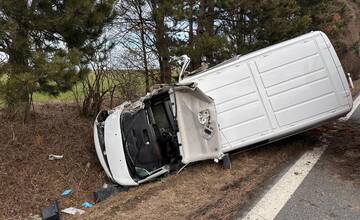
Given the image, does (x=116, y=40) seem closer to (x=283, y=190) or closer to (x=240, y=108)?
(x=240, y=108)

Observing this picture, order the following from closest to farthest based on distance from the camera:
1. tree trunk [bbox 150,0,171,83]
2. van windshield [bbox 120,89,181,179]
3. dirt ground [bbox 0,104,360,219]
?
dirt ground [bbox 0,104,360,219], van windshield [bbox 120,89,181,179], tree trunk [bbox 150,0,171,83]

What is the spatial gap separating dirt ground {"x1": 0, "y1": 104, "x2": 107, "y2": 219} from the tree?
160cm

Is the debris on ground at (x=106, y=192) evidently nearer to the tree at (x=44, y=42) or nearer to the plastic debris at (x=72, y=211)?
the plastic debris at (x=72, y=211)

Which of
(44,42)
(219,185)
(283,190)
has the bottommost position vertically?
(283,190)

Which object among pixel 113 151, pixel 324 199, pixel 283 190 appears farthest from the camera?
pixel 113 151

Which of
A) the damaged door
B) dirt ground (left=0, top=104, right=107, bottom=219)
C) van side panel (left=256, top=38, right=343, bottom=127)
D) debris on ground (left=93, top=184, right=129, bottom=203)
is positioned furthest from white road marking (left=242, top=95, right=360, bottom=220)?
dirt ground (left=0, top=104, right=107, bottom=219)

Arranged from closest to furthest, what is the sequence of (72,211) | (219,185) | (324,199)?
(324,199)
(219,185)
(72,211)

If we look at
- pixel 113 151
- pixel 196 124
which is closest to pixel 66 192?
pixel 113 151

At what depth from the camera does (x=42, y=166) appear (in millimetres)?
8805

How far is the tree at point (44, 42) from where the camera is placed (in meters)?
7.00

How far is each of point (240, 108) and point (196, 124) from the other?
0.84 metres

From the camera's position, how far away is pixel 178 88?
291 inches

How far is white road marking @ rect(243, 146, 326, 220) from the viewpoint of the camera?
17.3ft

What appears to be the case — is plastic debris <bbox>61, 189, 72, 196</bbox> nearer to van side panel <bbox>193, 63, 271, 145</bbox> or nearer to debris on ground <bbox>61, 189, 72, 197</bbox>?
debris on ground <bbox>61, 189, 72, 197</bbox>
